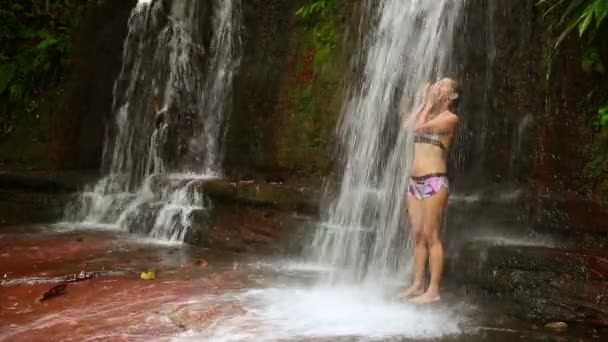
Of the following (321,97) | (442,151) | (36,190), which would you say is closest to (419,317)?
(442,151)

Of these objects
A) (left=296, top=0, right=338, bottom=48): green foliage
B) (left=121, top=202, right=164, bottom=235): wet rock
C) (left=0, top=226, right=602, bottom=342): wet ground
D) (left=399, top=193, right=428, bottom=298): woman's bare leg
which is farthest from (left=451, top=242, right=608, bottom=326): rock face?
(left=121, top=202, right=164, bottom=235): wet rock

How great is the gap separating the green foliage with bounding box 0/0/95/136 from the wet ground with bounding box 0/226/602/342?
18.5 ft

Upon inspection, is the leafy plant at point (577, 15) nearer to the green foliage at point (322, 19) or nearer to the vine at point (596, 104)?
the vine at point (596, 104)

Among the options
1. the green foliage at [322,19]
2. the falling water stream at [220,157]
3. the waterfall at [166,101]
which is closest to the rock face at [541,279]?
the falling water stream at [220,157]

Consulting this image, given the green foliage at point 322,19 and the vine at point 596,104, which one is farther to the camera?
the green foliage at point 322,19

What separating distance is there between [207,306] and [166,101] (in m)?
6.95

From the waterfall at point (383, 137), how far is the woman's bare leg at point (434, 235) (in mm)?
965

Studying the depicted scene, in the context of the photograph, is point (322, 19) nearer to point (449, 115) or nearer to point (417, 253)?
point (449, 115)

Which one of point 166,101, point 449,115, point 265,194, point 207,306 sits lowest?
point 207,306

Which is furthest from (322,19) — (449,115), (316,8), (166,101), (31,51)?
(31,51)

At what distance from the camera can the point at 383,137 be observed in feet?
24.5

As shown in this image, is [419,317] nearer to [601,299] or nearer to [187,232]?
[601,299]

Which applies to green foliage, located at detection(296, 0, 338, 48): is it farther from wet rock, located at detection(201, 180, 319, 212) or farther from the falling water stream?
wet rock, located at detection(201, 180, 319, 212)

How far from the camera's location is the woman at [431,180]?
4.74 metres
